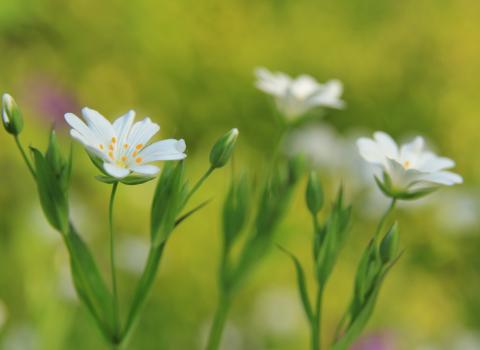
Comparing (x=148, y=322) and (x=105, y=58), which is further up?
(x=105, y=58)

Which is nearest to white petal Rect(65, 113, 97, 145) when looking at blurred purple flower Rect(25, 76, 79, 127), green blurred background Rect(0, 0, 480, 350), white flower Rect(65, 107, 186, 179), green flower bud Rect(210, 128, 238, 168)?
white flower Rect(65, 107, 186, 179)

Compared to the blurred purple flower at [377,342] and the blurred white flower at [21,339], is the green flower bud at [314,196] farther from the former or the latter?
the blurred purple flower at [377,342]

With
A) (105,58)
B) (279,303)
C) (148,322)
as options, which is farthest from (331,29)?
(148,322)

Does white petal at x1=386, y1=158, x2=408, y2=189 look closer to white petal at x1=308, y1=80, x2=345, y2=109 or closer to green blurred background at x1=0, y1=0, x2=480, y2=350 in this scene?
white petal at x1=308, y1=80, x2=345, y2=109

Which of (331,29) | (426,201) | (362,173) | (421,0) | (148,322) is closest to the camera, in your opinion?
(362,173)

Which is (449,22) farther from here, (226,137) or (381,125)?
(226,137)

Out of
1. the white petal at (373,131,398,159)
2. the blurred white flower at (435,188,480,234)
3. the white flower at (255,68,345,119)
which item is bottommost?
the white petal at (373,131,398,159)

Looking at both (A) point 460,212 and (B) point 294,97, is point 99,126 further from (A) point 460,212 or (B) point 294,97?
(A) point 460,212
